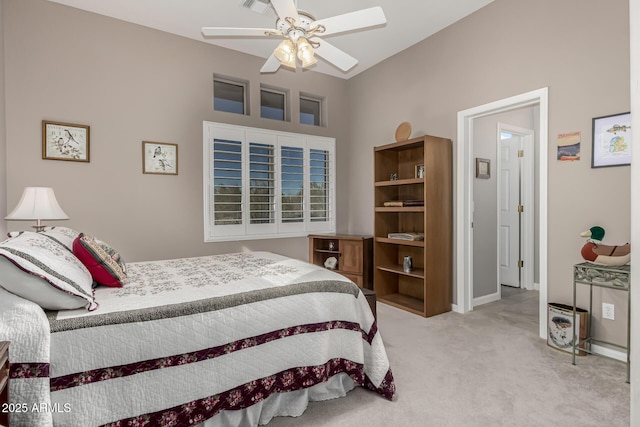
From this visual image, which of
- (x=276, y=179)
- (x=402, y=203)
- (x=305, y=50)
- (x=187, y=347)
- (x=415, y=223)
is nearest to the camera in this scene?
(x=187, y=347)

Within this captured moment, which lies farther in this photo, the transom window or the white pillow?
the transom window

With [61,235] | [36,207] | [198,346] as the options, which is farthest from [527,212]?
[36,207]

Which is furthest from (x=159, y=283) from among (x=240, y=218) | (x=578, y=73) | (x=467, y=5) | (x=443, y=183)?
(x=467, y=5)

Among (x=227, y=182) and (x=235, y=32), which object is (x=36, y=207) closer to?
(x=227, y=182)

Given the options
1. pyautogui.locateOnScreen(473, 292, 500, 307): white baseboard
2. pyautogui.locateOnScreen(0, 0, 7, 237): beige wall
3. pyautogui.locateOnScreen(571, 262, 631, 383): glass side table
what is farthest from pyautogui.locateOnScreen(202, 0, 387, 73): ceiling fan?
pyautogui.locateOnScreen(473, 292, 500, 307): white baseboard

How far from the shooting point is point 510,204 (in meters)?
4.78

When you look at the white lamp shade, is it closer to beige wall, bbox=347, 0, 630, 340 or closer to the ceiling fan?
the ceiling fan

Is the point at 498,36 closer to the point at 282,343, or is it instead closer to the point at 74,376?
the point at 282,343

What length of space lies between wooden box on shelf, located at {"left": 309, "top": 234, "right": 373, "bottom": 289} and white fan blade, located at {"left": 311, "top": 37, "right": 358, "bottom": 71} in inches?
87.1

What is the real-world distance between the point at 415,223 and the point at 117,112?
11.4 feet

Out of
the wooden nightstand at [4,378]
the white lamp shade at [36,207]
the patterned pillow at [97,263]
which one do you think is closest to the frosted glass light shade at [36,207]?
the white lamp shade at [36,207]

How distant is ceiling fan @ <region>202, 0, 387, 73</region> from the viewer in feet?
7.12

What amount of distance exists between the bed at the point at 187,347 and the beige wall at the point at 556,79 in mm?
1948

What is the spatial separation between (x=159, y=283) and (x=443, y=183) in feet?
9.49
